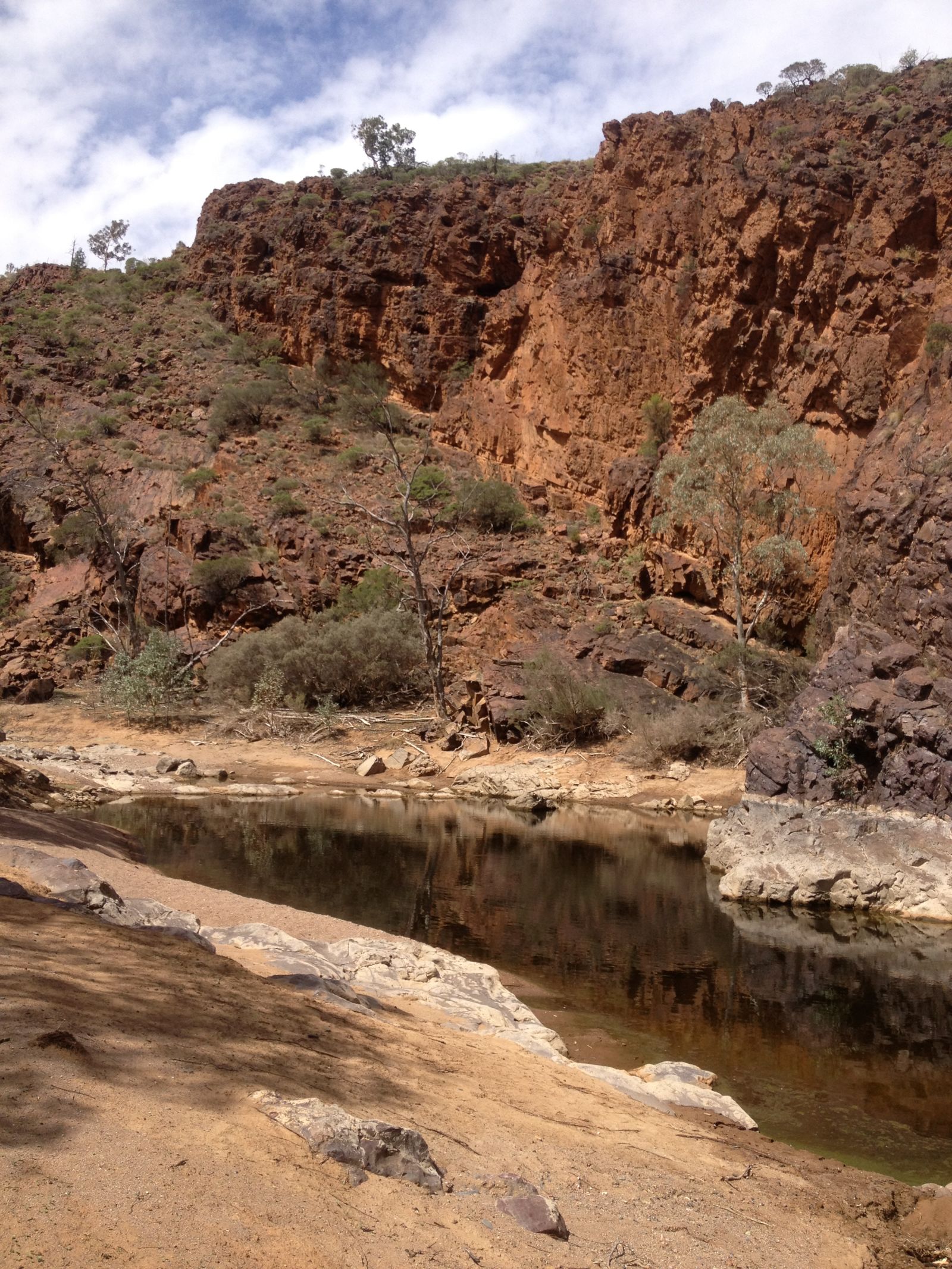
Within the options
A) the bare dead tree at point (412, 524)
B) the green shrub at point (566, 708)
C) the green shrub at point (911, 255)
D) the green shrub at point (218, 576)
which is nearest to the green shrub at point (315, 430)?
the bare dead tree at point (412, 524)

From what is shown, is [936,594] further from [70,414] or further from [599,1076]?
[70,414]

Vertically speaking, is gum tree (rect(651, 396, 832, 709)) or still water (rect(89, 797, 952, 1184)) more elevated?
gum tree (rect(651, 396, 832, 709))

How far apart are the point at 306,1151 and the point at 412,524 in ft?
115

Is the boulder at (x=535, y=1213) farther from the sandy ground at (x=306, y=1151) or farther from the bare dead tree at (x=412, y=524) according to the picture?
the bare dead tree at (x=412, y=524)

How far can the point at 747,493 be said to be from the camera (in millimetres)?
27312

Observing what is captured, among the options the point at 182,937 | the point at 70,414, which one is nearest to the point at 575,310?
the point at 70,414

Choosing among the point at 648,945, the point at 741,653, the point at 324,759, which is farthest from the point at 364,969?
the point at 741,653

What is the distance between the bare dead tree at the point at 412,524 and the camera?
A: 93.2 feet

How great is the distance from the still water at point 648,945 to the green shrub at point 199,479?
21949mm

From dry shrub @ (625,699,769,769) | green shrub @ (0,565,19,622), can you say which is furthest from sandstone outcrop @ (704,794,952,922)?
green shrub @ (0,565,19,622)

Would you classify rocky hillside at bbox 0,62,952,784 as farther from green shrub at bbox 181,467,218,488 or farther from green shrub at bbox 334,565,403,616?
green shrub at bbox 334,565,403,616

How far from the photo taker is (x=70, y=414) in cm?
4438

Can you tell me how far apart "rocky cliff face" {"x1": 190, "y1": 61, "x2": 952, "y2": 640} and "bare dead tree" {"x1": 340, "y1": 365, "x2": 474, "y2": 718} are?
6.98 ft

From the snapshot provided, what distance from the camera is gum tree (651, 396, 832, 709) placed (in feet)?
83.8
